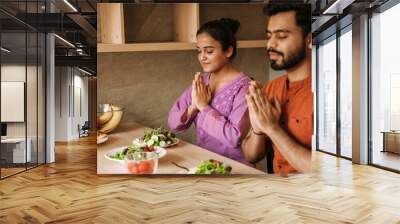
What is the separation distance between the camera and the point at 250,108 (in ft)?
18.0

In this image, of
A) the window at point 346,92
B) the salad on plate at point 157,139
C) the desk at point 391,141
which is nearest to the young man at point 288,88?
the salad on plate at point 157,139

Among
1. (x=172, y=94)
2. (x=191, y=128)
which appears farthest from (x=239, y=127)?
(x=172, y=94)

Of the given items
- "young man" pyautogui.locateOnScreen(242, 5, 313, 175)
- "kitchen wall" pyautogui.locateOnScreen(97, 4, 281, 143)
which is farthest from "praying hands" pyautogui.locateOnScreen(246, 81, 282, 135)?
"kitchen wall" pyautogui.locateOnScreen(97, 4, 281, 143)

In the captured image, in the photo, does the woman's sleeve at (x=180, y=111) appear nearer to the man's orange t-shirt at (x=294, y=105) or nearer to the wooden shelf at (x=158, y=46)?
the wooden shelf at (x=158, y=46)

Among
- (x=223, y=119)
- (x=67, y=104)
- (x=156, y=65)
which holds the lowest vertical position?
(x=223, y=119)

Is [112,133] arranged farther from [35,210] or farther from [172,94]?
[35,210]

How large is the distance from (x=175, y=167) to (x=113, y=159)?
916 millimetres

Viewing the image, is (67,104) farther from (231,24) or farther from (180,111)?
(231,24)

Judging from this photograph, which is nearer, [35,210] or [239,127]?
[35,210]

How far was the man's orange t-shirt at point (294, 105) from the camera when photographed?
18.1 ft

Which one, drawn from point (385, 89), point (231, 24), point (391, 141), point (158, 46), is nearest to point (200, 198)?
point (158, 46)

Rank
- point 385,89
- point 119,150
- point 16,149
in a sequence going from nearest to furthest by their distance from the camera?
point 119,150 → point 16,149 → point 385,89

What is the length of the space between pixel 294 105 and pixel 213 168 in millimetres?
1459

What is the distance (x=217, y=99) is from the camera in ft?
18.2
